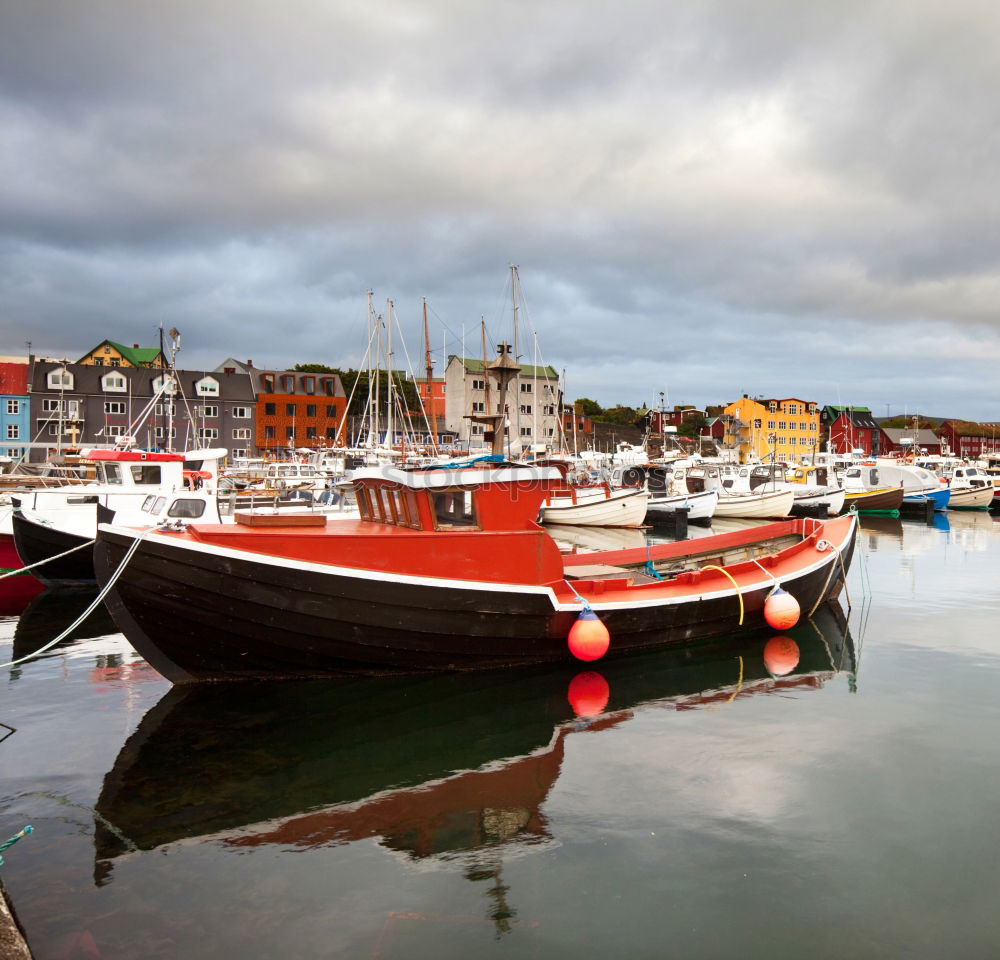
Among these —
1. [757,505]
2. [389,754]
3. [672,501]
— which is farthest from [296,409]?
[389,754]

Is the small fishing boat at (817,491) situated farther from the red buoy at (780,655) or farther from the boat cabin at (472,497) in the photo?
the boat cabin at (472,497)

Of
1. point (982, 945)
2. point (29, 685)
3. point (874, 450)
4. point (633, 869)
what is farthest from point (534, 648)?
point (874, 450)

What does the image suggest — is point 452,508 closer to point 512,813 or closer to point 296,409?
point 512,813

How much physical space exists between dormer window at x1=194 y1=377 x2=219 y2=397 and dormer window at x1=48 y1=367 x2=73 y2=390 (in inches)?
409

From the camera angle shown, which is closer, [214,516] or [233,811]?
[233,811]

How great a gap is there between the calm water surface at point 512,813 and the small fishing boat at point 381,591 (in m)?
0.61

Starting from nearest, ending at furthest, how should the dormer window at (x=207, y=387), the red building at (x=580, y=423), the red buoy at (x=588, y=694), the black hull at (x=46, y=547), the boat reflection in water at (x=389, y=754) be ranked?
the boat reflection in water at (x=389, y=754) → the red buoy at (x=588, y=694) → the black hull at (x=46, y=547) → the dormer window at (x=207, y=387) → the red building at (x=580, y=423)

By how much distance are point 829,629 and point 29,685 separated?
48.0ft

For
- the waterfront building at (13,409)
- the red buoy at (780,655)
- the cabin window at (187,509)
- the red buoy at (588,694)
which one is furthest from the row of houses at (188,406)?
the red buoy at (588,694)

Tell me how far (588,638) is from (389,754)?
348 centimetres

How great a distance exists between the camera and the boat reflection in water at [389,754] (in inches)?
280

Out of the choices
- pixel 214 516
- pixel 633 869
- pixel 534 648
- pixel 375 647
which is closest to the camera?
pixel 633 869

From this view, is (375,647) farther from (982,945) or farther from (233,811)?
(982,945)

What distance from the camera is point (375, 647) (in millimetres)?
10578
